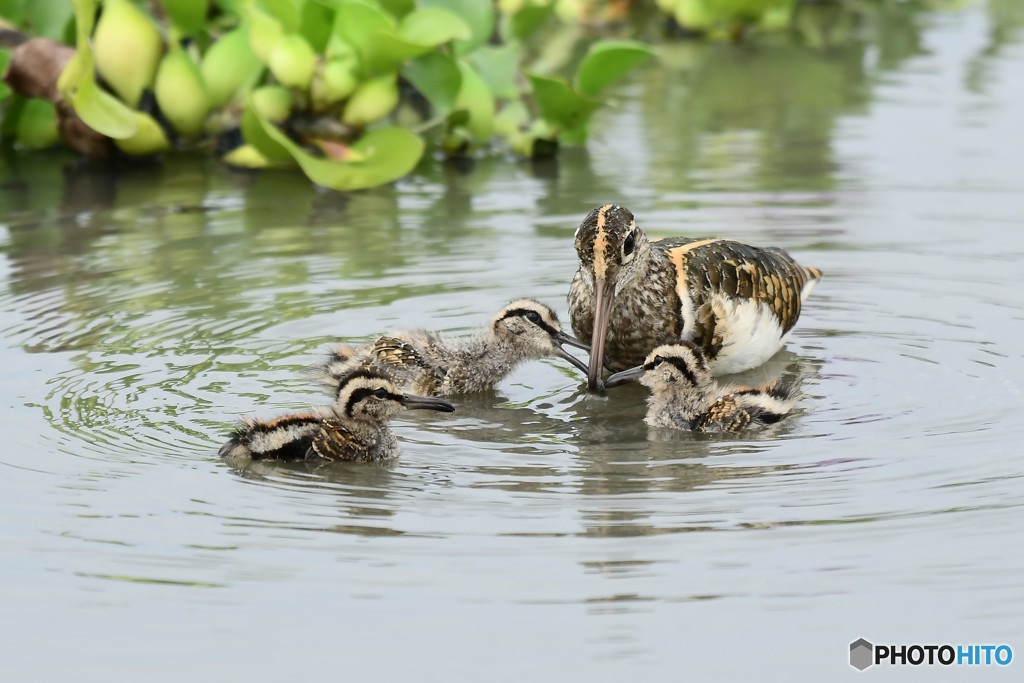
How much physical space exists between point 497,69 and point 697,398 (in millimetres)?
6444

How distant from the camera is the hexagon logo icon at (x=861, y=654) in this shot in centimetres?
482

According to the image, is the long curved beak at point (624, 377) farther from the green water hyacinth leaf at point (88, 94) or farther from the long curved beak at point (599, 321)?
the green water hyacinth leaf at point (88, 94)

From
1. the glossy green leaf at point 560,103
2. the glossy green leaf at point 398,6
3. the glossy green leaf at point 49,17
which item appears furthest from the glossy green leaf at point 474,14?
the glossy green leaf at point 49,17

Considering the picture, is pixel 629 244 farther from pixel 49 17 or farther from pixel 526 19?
pixel 49 17

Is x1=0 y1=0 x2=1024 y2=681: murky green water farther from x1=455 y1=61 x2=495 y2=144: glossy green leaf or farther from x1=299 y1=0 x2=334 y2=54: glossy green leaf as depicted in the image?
x1=299 y1=0 x2=334 y2=54: glossy green leaf

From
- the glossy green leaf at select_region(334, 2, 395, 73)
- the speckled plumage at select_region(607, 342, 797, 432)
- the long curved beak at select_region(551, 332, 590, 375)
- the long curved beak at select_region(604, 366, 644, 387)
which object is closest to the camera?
the speckled plumage at select_region(607, 342, 797, 432)

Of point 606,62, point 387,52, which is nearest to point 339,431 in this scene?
point 387,52

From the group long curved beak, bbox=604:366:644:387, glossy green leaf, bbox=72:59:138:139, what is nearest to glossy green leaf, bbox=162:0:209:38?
glossy green leaf, bbox=72:59:138:139

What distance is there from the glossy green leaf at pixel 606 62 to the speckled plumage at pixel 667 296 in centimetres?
370

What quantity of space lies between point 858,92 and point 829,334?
757 centimetres

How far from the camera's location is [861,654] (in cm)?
488

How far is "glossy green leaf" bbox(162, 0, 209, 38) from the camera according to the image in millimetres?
12109

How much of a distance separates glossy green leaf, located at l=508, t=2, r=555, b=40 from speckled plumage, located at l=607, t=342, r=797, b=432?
638 centimetres

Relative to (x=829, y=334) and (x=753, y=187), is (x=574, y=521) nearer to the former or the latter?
(x=829, y=334)
